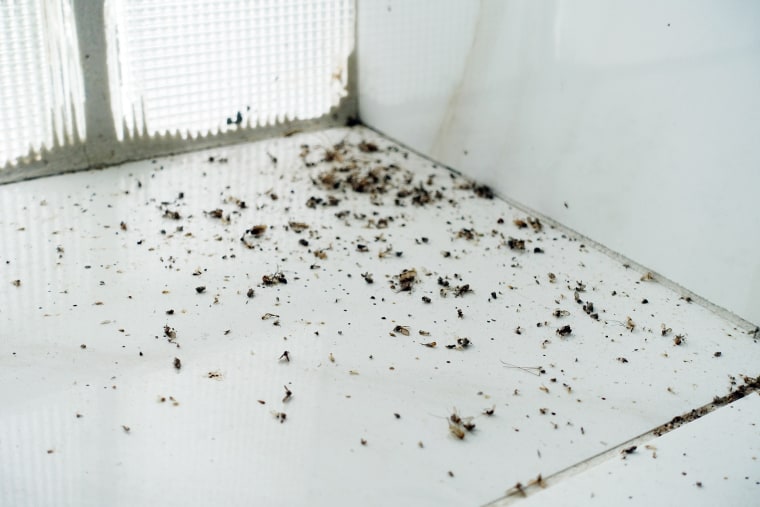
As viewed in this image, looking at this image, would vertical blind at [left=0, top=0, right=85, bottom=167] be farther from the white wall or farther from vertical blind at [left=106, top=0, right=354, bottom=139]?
the white wall

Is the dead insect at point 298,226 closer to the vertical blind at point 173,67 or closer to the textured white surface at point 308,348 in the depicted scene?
the textured white surface at point 308,348

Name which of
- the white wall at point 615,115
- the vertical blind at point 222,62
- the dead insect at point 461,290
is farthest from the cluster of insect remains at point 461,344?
the vertical blind at point 222,62

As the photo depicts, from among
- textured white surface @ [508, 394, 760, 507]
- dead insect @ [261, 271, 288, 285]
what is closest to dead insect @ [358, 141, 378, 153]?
dead insect @ [261, 271, 288, 285]

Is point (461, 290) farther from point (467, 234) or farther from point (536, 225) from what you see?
→ point (536, 225)

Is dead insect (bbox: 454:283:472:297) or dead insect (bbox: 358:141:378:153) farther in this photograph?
dead insect (bbox: 358:141:378:153)

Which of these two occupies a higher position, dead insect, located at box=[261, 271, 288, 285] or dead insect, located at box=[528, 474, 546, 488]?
dead insect, located at box=[261, 271, 288, 285]

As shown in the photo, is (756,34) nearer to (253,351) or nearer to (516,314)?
(516,314)
